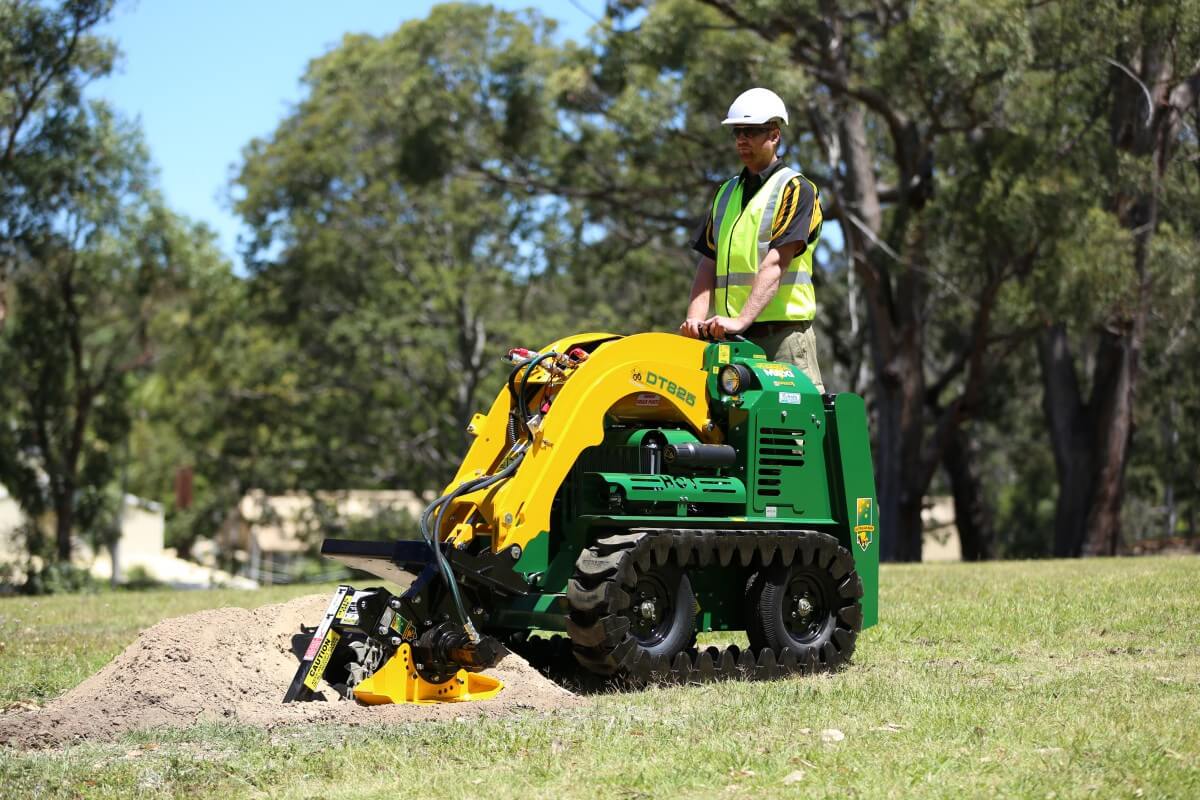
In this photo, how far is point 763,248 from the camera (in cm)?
829

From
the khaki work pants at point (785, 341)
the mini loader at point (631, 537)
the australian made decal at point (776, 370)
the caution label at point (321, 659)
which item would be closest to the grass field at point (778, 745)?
the mini loader at point (631, 537)

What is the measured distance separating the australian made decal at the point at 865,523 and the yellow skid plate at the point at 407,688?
2408 millimetres

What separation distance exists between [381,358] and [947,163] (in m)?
18.1

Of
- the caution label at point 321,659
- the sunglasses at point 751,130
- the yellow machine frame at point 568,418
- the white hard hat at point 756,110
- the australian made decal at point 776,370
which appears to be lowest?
the caution label at point 321,659

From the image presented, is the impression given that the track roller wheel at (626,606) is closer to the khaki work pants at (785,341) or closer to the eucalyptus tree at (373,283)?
the khaki work pants at (785,341)

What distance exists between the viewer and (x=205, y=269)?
35438 mm

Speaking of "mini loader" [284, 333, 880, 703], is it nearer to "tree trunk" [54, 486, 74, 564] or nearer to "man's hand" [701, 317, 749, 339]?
"man's hand" [701, 317, 749, 339]

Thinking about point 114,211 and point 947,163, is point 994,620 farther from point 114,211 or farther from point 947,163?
point 114,211

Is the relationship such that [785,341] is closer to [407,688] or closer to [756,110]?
[756,110]

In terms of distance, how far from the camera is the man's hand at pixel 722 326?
812cm

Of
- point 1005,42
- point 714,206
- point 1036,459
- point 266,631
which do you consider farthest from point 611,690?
point 1036,459

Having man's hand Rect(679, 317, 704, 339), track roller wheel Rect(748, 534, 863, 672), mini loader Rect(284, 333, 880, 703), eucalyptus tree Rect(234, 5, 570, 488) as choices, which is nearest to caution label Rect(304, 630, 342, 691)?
mini loader Rect(284, 333, 880, 703)

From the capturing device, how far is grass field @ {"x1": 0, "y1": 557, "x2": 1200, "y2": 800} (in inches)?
214

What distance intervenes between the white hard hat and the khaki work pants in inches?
43.3
